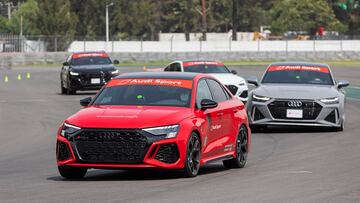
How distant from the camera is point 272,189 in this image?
11797 millimetres

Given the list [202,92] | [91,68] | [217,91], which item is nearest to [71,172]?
[202,92]

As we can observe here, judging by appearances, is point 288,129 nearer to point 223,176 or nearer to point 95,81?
point 223,176

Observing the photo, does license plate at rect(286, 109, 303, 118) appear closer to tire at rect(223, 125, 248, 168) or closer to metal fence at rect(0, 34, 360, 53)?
tire at rect(223, 125, 248, 168)

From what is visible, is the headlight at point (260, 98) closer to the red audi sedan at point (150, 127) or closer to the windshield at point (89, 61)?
the red audi sedan at point (150, 127)

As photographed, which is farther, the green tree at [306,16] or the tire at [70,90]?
the green tree at [306,16]

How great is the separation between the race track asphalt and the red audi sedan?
0.82 feet

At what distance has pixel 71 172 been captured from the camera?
13125mm

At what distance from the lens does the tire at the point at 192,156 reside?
13.0 metres

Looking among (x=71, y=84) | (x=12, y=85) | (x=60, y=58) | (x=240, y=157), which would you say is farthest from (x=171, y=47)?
(x=240, y=157)

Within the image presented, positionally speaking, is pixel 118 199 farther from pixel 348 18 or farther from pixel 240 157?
pixel 348 18

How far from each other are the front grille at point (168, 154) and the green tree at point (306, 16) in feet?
422

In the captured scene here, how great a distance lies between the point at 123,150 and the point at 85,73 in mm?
27657

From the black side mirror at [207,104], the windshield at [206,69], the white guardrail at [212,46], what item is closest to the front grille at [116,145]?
A: the black side mirror at [207,104]

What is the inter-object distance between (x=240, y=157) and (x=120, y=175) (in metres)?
1.93
